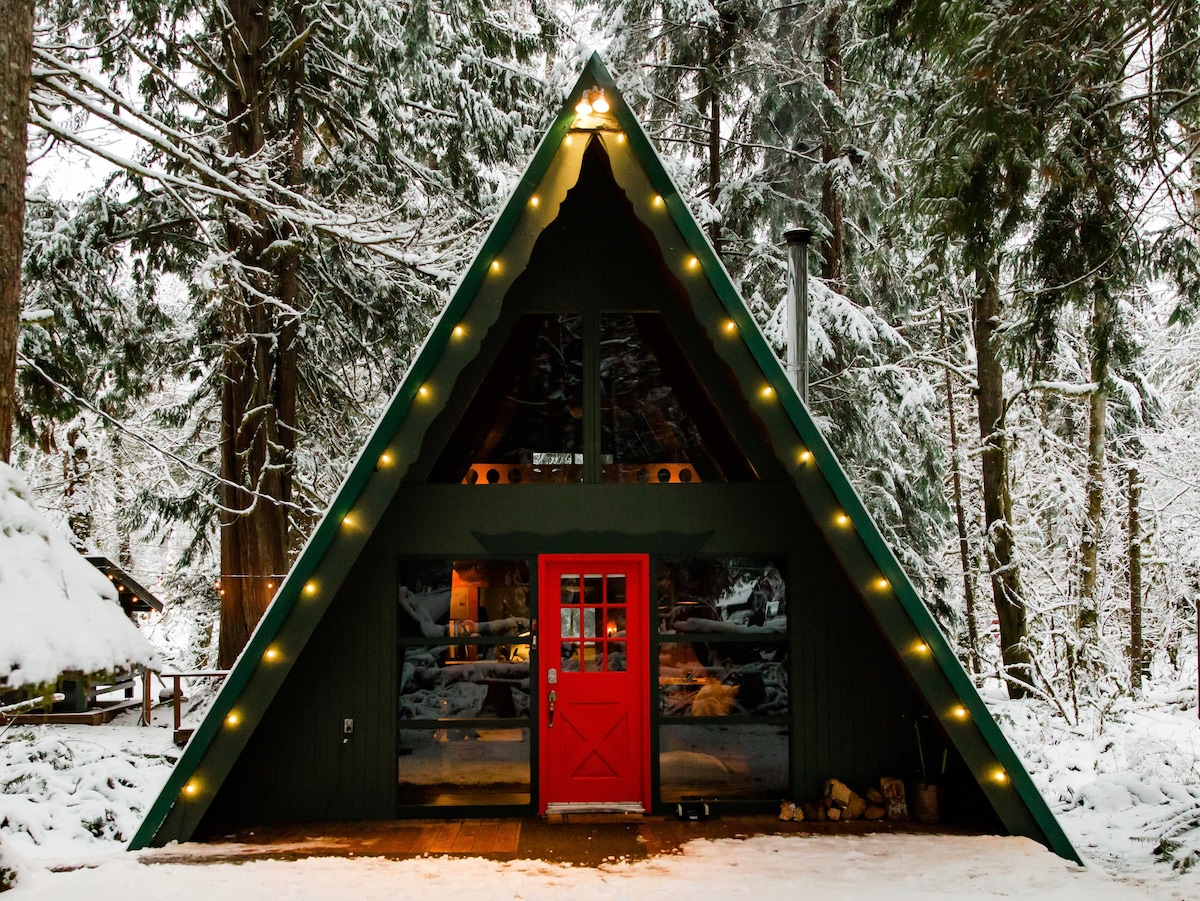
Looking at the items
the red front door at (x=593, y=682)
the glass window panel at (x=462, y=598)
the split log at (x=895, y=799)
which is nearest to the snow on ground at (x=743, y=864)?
the split log at (x=895, y=799)

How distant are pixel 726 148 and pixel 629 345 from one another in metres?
7.03

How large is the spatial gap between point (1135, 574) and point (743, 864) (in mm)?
12493

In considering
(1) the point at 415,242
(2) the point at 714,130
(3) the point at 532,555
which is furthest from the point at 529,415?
(2) the point at 714,130

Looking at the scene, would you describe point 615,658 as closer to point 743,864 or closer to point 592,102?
point 743,864

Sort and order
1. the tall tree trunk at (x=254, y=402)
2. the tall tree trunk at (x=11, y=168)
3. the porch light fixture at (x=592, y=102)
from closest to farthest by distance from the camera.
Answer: the tall tree trunk at (x=11, y=168) → the porch light fixture at (x=592, y=102) → the tall tree trunk at (x=254, y=402)

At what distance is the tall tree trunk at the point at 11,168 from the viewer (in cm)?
442

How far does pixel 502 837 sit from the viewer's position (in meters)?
6.00

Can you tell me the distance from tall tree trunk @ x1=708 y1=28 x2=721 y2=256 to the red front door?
6.41 metres

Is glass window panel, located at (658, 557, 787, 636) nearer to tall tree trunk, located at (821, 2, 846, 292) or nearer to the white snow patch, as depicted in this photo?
the white snow patch

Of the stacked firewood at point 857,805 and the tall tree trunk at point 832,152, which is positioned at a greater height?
the tall tree trunk at point 832,152

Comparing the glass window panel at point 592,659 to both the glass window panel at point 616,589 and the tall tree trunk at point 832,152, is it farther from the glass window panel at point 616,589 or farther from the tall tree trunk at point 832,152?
the tall tree trunk at point 832,152

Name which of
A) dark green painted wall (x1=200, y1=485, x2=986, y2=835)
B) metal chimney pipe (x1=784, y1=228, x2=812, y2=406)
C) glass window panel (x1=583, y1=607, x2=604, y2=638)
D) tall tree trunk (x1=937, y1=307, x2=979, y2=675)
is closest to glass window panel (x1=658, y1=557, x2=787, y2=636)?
dark green painted wall (x1=200, y1=485, x2=986, y2=835)

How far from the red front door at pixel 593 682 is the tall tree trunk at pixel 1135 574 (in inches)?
407

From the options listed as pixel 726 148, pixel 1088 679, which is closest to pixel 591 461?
pixel 1088 679
